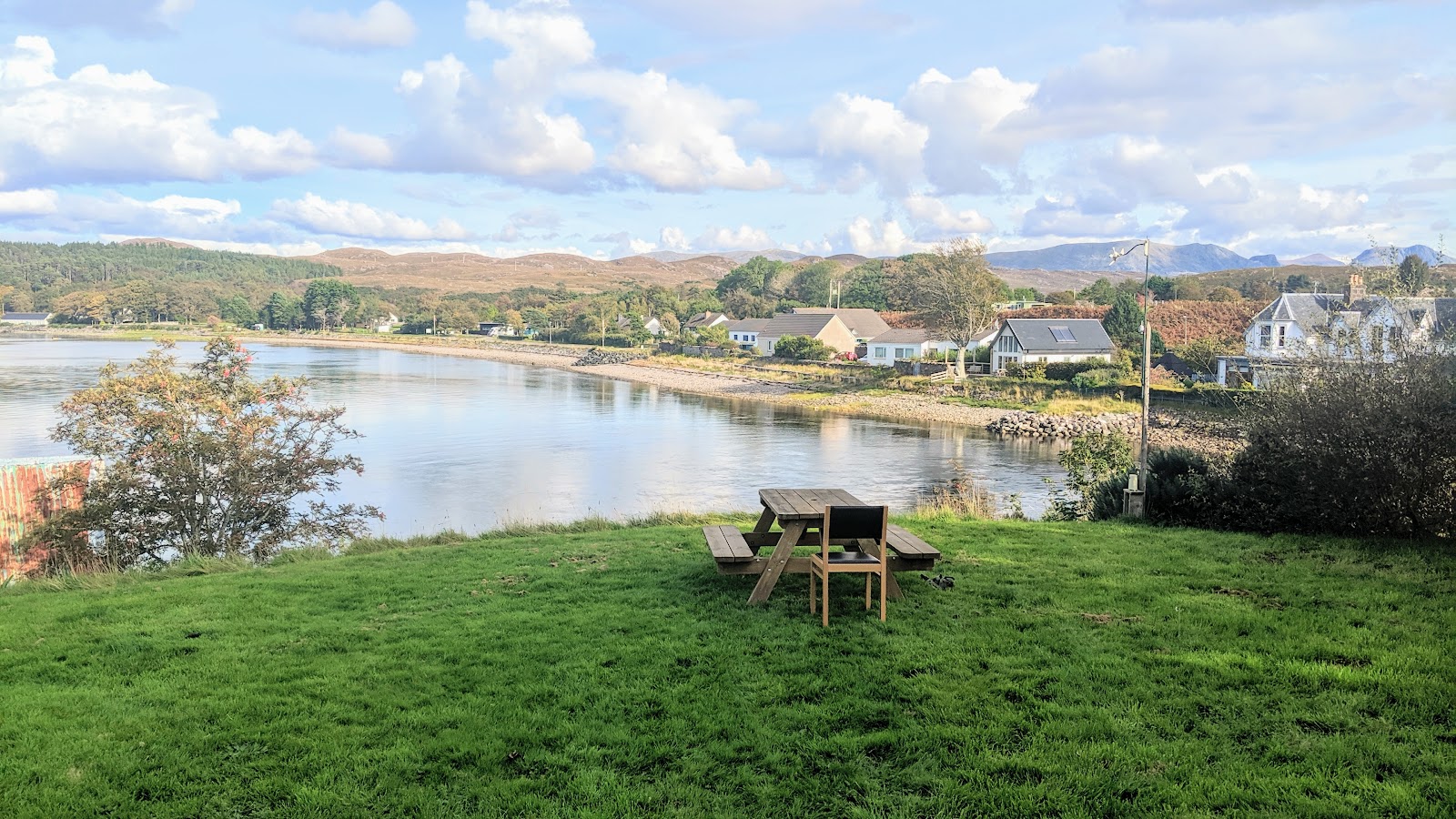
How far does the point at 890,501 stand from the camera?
20875mm

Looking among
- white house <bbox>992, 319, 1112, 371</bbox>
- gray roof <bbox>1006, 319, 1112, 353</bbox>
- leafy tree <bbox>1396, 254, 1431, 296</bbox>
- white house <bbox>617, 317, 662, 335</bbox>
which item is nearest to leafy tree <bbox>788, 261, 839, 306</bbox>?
white house <bbox>617, 317, 662, 335</bbox>

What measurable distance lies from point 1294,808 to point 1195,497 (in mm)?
7690

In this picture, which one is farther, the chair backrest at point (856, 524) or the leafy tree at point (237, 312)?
the leafy tree at point (237, 312)

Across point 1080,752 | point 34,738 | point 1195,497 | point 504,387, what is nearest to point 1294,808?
point 1080,752

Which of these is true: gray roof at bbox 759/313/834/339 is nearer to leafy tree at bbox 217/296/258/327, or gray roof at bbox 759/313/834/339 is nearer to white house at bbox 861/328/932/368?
white house at bbox 861/328/932/368

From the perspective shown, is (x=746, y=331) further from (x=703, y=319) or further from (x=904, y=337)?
(x=904, y=337)

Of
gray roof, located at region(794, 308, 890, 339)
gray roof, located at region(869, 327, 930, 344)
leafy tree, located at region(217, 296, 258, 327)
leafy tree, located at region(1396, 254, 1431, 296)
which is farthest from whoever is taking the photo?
leafy tree, located at region(217, 296, 258, 327)

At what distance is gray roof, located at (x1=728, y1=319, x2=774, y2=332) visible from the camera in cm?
8457

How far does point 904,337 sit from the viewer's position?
225 feet

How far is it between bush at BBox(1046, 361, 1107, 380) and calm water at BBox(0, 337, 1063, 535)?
12591 millimetres

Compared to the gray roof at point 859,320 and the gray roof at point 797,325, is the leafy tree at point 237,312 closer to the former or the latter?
the gray roof at point 797,325

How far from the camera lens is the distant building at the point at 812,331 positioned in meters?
A: 75.8

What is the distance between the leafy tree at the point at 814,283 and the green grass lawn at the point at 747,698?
107743mm

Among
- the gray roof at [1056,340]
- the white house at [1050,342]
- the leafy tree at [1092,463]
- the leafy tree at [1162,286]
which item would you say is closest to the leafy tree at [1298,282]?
the leafy tree at [1162,286]
